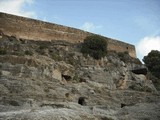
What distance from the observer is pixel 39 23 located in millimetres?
35000

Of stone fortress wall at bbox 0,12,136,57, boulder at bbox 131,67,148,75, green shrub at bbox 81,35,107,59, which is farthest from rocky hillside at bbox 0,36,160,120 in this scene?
stone fortress wall at bbox 0,12,136,57

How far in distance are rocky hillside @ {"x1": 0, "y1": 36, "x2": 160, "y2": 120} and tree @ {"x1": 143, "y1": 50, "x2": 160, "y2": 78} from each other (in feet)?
25.7

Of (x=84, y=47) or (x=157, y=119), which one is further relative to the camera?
(x=84, y=47)

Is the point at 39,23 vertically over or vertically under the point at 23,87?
over

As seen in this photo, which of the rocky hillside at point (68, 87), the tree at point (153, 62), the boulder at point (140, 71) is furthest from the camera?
the tree at point (153, 62)

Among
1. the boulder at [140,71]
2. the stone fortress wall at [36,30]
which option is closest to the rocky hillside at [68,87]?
the boulder at [140,71]

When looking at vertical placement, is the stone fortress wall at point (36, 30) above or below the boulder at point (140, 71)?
above

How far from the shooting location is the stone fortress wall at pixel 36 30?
31.9 meters

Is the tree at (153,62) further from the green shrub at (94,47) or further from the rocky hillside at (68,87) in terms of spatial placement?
the green shrub at (94,47)

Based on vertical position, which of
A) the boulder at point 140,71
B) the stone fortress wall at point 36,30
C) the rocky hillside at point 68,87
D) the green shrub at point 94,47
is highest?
the stone fortress wall at point 36,30

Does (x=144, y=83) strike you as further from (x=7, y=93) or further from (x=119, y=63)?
(x=7, y=93)

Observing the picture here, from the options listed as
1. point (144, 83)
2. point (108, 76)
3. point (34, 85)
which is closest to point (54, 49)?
point (108, 76)

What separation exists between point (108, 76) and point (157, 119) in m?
15.0

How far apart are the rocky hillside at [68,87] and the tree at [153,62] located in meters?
7.82
